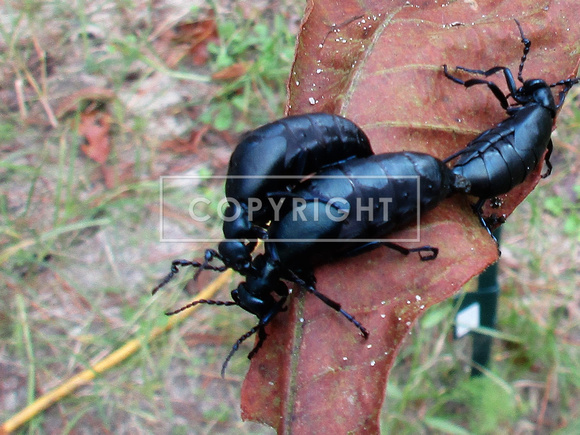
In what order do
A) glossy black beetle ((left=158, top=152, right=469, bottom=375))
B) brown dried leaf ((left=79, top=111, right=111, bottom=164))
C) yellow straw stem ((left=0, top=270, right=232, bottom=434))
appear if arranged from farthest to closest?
brown dried leaf ((left=79, top=111, right=111, bottom=164)), yellow straw stem ((left=0, top=270, right=232, bottom=434)), glossy black beetle ((left=158, top=152, right=469, bottom=375))

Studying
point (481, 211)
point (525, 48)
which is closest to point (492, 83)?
point (525, 48)

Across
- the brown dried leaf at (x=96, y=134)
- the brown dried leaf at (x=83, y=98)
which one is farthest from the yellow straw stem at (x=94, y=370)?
the brown dried leaf at (x=83, y=98)

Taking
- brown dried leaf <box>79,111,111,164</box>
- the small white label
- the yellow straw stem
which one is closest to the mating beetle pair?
the small white label

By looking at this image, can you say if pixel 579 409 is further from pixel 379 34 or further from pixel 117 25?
pixel 117 25

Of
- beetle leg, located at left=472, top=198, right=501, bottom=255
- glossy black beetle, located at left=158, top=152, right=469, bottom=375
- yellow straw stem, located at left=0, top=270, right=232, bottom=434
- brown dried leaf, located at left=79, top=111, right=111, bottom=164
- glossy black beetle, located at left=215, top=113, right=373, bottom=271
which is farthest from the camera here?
brown dried leaf, located at left=79, top=111, right=111, bottom=164

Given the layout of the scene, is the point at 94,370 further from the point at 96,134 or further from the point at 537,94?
the point at 537,94

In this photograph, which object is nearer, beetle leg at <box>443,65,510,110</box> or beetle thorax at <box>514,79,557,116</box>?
beetle leg at <box>443,65,510,110</box>

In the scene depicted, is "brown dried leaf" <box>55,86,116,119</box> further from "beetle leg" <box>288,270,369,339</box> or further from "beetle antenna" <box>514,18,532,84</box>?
"beetle antenna" <box>514,18,532,84</box>
